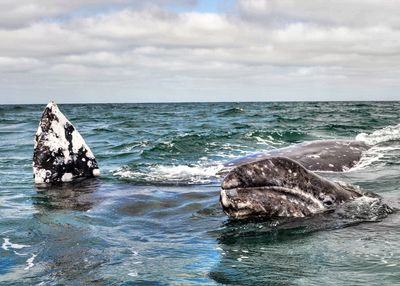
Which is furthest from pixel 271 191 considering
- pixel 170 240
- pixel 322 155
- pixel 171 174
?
pixel 322 155

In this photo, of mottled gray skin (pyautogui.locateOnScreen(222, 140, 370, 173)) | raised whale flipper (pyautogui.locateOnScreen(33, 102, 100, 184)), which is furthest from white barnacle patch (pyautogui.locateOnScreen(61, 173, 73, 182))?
mottled gray skin (pyautogui.locateOnScreen(222, 140, 370, 173))

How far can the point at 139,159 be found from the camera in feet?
57.9

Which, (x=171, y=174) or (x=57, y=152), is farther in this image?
(x=171, y=174)

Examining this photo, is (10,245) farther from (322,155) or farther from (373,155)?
(373,155)

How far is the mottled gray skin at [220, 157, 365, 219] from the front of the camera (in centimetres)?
781

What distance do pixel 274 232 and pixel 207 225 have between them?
1.17 metres

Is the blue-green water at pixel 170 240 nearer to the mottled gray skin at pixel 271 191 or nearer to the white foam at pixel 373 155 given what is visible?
the mottled gray skin at pixel 271 191

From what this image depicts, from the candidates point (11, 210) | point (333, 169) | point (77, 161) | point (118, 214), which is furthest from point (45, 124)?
point (333, 169)

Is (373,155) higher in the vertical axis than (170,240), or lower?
higher

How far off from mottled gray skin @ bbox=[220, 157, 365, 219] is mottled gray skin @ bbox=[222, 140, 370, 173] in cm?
445

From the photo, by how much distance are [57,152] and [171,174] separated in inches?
117

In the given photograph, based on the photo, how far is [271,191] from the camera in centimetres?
786

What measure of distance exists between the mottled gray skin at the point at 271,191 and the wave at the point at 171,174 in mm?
3926

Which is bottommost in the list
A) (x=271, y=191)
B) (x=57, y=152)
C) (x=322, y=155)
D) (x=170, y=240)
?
(x=170, y=240)
